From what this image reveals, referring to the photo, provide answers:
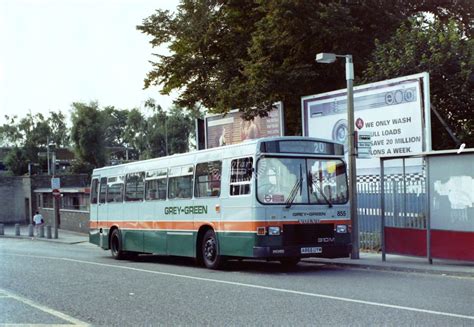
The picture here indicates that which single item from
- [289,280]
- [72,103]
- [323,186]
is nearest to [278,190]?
[323,186]

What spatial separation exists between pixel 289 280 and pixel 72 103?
70.8 meters

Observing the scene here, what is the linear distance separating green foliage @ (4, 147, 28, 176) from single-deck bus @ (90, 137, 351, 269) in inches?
3026

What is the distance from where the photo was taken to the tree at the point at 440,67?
22.8m

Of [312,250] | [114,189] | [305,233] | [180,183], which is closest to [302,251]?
[312,250]

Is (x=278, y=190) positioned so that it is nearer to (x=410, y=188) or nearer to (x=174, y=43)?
(x=410, y=188)

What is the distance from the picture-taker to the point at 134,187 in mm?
19250

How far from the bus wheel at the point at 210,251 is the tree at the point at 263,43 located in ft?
36.2

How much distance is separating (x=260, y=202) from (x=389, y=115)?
7.92 m

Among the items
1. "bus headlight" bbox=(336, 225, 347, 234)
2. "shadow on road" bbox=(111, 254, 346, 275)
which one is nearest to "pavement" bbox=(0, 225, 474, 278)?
"shadow on road" bbox=(111, 254, 346, 275)

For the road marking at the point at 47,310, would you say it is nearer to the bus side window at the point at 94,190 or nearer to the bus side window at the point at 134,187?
the bus side window at the point at 134,187

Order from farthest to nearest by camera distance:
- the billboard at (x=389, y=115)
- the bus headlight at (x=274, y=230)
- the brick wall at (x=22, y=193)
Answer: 1. the brick wall at (x=22, y=193)
2. the billboard at (x=389, y=115)
3. the bus headlight at (x=274, y=230)

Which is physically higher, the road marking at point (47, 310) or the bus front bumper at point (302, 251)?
the bus front bumper at point (302, 251)

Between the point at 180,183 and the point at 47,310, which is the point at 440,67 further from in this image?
the point at 47,310

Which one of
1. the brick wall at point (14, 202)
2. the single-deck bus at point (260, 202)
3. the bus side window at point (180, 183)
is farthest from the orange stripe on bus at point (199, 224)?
the brick wall at point (14, 202)
